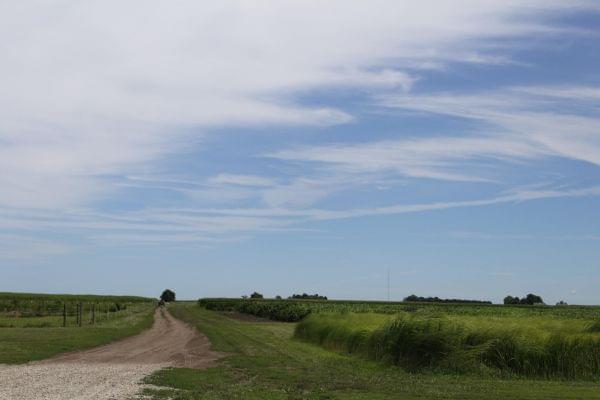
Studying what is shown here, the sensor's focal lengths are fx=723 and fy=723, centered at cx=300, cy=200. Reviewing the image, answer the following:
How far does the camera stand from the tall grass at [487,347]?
75.0 ft

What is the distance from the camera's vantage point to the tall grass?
2286cm

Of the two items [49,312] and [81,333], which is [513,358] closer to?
[81,333]

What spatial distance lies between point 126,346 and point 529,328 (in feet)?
61.9

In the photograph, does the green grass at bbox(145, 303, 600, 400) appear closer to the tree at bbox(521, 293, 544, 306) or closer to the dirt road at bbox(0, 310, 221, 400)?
the dirt road at bbox(0, 310, 221, 400)

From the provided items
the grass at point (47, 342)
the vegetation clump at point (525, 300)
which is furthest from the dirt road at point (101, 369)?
the vegetation clump at point (525, 300)

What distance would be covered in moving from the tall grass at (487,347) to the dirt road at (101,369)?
6801 millimetres

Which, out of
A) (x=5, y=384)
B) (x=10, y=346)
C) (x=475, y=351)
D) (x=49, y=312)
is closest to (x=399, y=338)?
(x=475, y=351)

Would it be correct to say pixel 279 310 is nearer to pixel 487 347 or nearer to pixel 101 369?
pixel 101 369

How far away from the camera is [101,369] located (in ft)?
77.1

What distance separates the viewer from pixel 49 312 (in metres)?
80.5

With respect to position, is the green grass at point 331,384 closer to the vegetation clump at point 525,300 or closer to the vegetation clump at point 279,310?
the vegetation clump at point 279,310

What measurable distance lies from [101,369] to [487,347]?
12.7 m

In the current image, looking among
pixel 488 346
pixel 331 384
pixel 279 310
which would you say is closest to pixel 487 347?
pixel 488 346

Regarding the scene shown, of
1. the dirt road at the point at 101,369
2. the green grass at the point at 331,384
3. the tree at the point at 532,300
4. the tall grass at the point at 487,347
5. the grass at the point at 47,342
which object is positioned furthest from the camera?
the tree at the point at 532,300
